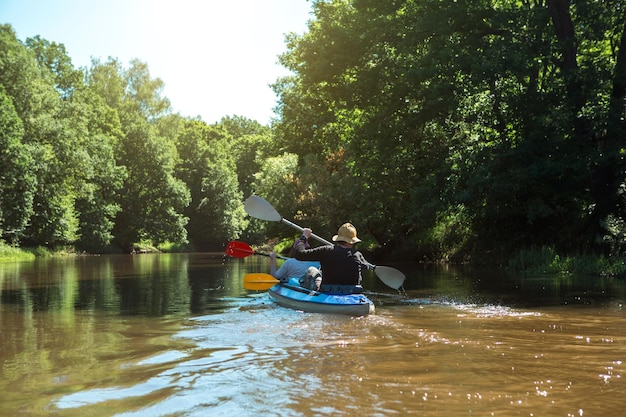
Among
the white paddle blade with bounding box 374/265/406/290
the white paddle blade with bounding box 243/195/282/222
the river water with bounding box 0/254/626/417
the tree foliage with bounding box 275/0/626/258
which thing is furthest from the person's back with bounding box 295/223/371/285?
the tree foliage with bounding box 275/0/626/258

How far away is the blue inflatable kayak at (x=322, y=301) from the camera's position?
9602 millimetres

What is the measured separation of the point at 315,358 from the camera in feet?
20.4

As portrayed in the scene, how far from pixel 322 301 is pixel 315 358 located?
3.81m

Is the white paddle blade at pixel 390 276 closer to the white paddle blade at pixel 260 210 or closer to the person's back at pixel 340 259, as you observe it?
the person's back at pixel 340 259

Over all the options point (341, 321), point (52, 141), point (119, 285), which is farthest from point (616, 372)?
point (52, 141)

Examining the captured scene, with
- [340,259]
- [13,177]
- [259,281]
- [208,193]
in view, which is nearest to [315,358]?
[340,259]

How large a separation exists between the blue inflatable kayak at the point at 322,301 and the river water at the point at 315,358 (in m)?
0.18

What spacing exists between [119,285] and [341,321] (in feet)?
29.0

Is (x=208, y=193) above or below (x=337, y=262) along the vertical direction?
above

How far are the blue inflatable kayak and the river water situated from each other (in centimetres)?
18

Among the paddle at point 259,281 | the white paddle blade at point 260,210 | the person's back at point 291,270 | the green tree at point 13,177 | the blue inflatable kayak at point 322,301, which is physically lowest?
the blue inflatable kayak at point 322,301

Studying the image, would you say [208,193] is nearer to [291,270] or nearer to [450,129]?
[450,129]

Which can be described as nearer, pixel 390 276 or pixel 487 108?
pixel 390 276

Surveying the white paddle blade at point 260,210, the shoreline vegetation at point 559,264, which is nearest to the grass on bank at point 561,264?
the shoreline vegetation at point 559,264
